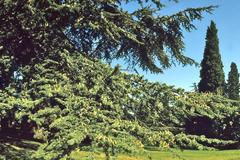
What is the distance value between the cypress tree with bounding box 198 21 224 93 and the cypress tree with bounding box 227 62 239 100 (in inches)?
186

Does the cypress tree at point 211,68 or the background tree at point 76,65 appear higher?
the cypress tree at point 211,68

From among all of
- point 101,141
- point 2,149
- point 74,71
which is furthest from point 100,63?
point 2,149

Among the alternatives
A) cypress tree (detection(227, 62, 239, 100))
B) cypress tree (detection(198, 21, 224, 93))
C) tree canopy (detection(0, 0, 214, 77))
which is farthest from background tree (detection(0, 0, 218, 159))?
cypress tree (detection(227, 62, 239, 100))

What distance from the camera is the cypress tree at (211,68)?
173ft

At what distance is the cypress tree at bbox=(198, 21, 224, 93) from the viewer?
173ft

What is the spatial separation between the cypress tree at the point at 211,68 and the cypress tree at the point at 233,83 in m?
4.73

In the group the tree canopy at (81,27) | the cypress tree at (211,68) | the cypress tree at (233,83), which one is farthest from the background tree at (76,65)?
the cypress tree at (233,83)

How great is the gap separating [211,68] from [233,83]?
307 inches

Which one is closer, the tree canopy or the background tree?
the background tree

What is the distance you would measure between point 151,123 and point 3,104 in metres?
3.82

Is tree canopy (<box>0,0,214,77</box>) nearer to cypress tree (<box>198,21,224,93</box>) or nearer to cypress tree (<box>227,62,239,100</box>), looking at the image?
cypress tree (<box>198,21,224,93</box>)

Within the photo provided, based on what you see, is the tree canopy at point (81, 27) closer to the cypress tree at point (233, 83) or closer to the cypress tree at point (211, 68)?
the cypress tree at point (211, 68)

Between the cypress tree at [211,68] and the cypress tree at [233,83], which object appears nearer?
the cypress tree at [211,68]

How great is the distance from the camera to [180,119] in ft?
43.2
